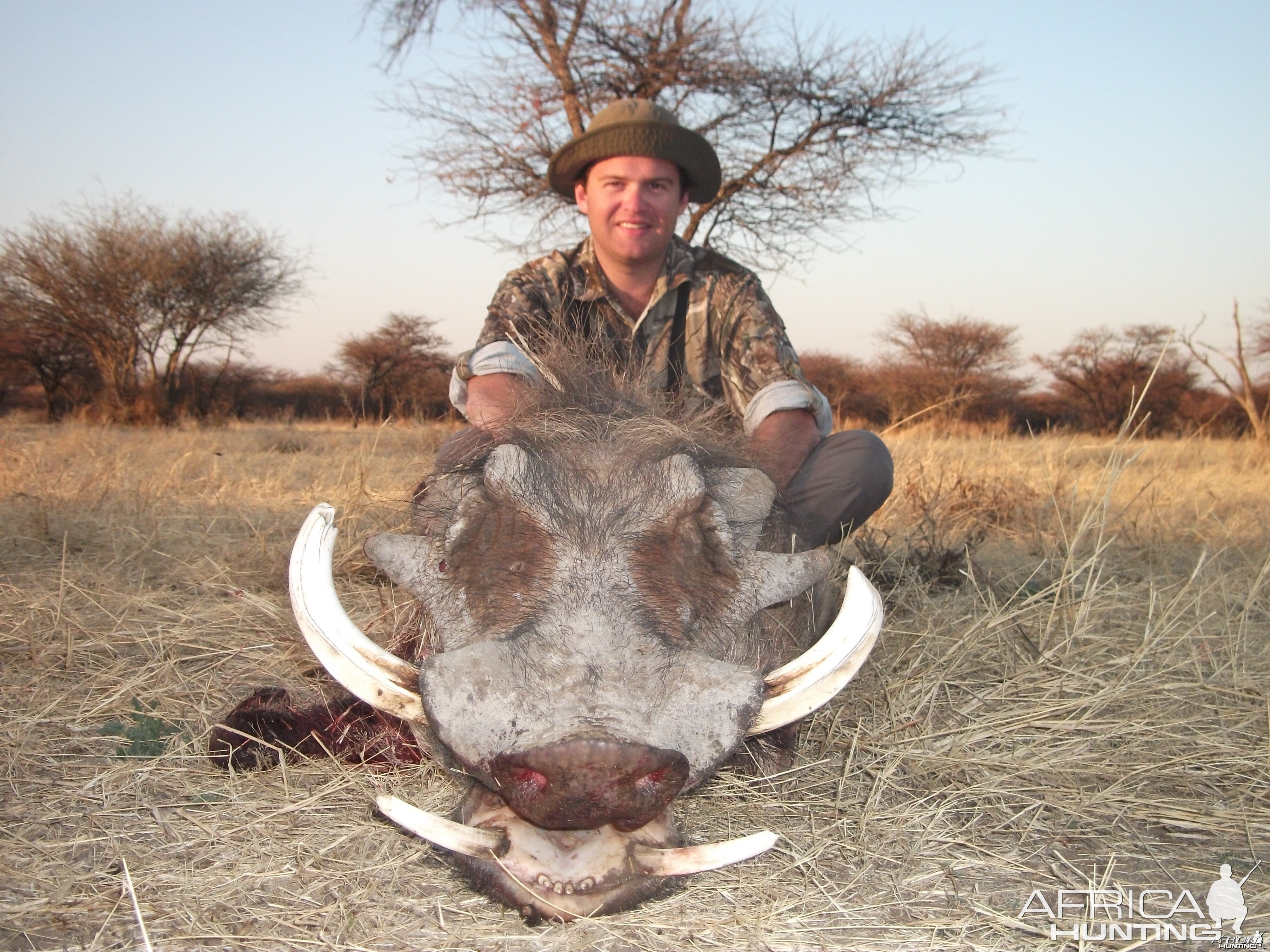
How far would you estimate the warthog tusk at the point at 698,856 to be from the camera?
120cm

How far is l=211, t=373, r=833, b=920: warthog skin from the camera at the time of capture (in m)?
1.15

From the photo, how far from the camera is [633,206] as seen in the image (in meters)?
3.10

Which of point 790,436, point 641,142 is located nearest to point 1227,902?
point 790,436

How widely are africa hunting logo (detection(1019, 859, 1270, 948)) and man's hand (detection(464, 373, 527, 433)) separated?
1446 millimetres

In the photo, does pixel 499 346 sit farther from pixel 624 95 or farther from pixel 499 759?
pixel 624 95

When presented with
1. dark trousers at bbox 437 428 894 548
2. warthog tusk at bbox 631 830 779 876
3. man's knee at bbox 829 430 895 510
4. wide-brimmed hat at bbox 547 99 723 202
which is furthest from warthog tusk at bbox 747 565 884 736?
wide-brimmed hat at bbox 547 99 723 202

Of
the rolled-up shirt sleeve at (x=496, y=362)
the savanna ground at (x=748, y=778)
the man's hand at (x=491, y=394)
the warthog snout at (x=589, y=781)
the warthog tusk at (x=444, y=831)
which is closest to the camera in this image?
the warthog snout at (x=589, y=781)

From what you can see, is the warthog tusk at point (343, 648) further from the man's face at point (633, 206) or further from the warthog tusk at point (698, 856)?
the man's face at point (633, 206)

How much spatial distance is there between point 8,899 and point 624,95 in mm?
Answer: 8902

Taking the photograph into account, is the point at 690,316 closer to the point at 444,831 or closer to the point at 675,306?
the point at 675,306

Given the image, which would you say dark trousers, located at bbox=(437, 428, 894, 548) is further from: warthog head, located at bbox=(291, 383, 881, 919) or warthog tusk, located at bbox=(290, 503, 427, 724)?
warthog tusk, located at bbox=(290, 503, 427, 724)

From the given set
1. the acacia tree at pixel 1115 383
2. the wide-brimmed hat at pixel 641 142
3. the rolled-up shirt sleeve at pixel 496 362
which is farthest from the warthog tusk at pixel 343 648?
the acacia tree at pixel 1115 383

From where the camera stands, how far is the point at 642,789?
1143 mm

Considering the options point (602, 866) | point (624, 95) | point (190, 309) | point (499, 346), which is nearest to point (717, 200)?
point (624, 95)
